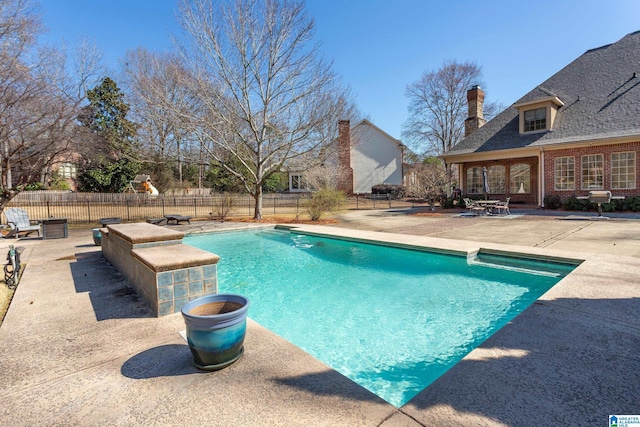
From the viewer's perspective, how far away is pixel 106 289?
4609 millimetres

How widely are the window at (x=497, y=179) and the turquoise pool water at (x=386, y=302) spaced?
14.4 meters

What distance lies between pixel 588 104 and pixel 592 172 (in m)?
3.89

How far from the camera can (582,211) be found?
1490 cm

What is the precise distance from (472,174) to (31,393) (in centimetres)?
2172

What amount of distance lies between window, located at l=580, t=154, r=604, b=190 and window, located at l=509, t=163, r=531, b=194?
271 cm

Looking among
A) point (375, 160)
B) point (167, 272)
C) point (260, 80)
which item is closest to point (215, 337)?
point (167, 272)

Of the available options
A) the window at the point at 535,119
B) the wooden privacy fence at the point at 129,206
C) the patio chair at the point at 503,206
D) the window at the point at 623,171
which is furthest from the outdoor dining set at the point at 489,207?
the wooden privacy fence at the point at 129,206

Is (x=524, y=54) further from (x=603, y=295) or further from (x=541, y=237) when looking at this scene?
(x=603, y=295)

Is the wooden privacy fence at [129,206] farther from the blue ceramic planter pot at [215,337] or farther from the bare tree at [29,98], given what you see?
the blue ceramic planter pot at [215,337]

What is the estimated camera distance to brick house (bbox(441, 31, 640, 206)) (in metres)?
14.7

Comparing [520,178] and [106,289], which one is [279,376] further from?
[520,178]

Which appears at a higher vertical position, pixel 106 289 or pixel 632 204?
pixel 632 204

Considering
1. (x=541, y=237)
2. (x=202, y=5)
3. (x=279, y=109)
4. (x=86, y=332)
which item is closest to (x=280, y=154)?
(x=279, y=109)

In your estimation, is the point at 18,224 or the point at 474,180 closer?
the point at 18,224
